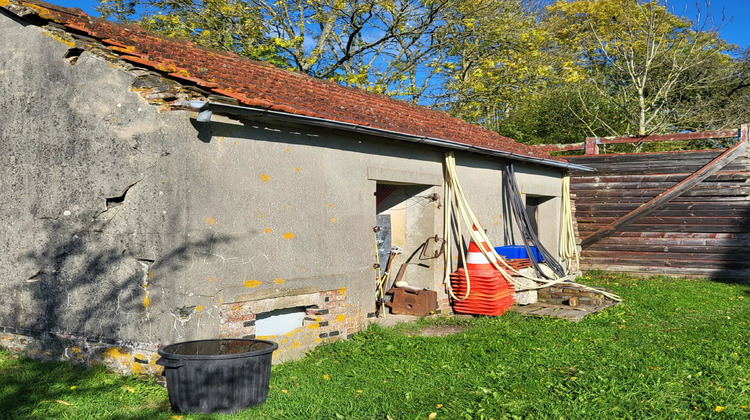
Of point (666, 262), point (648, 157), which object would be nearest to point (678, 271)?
point (666, 262)

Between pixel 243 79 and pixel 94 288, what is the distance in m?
2.96

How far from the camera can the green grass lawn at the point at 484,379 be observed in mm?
5086

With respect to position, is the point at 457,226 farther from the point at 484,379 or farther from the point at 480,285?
the point at 484,379

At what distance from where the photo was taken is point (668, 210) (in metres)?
14.0

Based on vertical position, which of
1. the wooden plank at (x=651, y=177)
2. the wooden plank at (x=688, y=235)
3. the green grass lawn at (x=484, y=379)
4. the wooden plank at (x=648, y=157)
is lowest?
the green grass lawn at (x=484, y=379)

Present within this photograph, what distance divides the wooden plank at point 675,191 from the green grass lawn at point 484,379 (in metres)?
5.85

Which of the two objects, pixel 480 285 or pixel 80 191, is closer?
pixel 80 191

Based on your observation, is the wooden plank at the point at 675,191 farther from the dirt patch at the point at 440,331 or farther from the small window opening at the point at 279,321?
the small window opening at the point at 279,321

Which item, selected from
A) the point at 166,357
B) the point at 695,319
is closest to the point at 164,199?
the point at 166,357

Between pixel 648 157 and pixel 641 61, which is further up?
pixel 641 61

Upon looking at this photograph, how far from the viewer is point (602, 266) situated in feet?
48.0

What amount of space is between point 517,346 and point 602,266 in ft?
27.0

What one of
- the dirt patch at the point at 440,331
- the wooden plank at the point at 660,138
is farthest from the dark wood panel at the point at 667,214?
the dirt patch at the point at 440,331

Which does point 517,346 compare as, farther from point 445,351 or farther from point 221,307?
point 221,307
